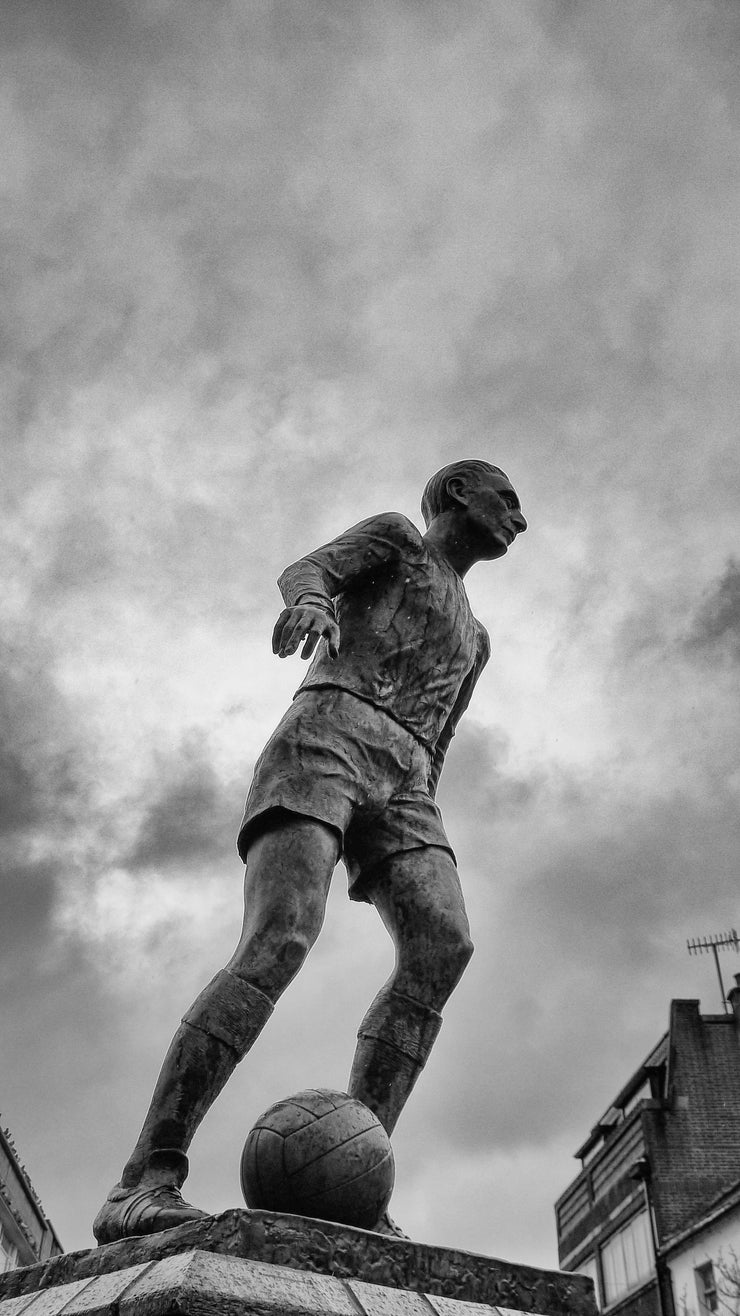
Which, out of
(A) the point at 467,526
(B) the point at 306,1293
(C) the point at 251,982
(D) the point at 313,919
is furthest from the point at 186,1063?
(A) the point at 467,526

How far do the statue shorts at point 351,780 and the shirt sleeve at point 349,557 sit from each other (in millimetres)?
406

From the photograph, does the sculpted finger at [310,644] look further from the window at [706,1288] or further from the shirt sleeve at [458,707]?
the window at [706,1288]

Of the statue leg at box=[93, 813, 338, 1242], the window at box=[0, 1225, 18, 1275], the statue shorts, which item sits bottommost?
the statue leg at box=[93, 813, 338, 1242]

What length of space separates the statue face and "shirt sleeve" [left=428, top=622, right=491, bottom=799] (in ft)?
1.23

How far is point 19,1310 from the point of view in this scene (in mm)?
2820

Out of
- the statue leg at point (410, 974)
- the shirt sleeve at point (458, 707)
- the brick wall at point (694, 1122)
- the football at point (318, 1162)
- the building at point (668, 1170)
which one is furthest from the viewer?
the brick wall at point (694, 1122)

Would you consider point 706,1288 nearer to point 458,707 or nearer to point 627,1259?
point 627,1259

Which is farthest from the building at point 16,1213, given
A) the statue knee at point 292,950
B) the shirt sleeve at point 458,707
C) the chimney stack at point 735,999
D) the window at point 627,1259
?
the statue knee at point 292,950

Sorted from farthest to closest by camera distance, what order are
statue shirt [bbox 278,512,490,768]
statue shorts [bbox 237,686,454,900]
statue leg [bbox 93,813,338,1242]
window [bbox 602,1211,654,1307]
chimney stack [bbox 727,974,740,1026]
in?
chimney stack [bbox 727,974,740,1026], window [bbox 602,1211,654,1307], statue shirt [bbox 278,512,490,768], statue shorts [bbox 237,686,454,900], statue leg [bbox 93,813,338,1242]

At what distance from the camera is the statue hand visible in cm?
395

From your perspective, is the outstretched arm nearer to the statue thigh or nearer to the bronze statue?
the bronze statue

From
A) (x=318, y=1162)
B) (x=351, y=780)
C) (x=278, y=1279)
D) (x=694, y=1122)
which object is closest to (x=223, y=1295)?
(x=278, y=1279)

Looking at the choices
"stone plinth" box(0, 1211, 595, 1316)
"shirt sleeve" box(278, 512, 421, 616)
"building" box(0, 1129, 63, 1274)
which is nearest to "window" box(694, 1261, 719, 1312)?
"building" box(0, 1129, 63, 1274)

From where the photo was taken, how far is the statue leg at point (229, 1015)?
3.17 meters
